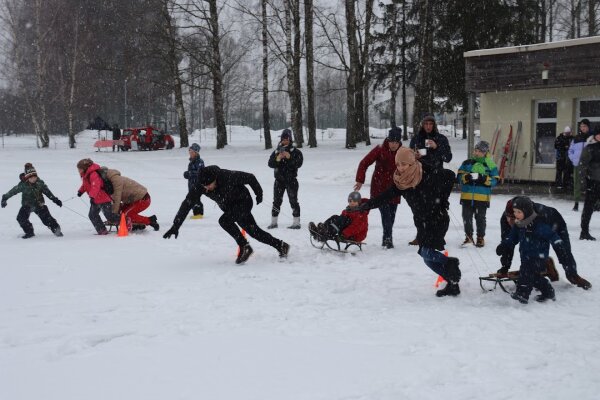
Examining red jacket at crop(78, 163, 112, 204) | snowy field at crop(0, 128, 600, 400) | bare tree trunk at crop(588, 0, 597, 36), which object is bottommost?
snowy field at crop(0, 128, 600, 400)

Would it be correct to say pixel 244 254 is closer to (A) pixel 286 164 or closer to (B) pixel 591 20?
(A) pixel 286 164

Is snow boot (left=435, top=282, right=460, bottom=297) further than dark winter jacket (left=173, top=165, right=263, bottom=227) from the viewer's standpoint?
No

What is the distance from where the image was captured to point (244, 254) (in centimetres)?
797

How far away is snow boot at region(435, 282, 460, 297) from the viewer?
20.0 feet

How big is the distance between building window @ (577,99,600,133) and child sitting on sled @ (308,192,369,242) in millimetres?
10581

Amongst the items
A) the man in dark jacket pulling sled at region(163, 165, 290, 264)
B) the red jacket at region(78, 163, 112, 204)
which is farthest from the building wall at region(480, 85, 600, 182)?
the red jacket at region(78, 163, 112, 204)

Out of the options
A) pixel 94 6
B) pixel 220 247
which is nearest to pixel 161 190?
pixel 220 247

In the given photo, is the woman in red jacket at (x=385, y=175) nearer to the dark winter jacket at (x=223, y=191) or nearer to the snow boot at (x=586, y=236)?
the dark winter jacket at (x=223, y=191)

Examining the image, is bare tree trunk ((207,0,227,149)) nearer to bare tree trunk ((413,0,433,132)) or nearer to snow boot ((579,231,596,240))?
bare tree trunk ((413,0,433,132))

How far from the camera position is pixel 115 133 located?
1538 inches

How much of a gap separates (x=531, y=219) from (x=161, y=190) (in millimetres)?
14809

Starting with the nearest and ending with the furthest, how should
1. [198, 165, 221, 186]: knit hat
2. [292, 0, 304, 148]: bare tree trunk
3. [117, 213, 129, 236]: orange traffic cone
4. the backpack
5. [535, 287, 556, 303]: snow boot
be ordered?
[535, 287, 556, 303]: snow boot
[198, 165, 221, 186]: knit hat
the backpack
[117, 213, 129, 236]: orange traffic cone
[292, 0, 304, 148]: bare tree trunk

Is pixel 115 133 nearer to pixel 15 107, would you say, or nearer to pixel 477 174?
pixel 15 107

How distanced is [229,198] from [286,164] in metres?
2.77
